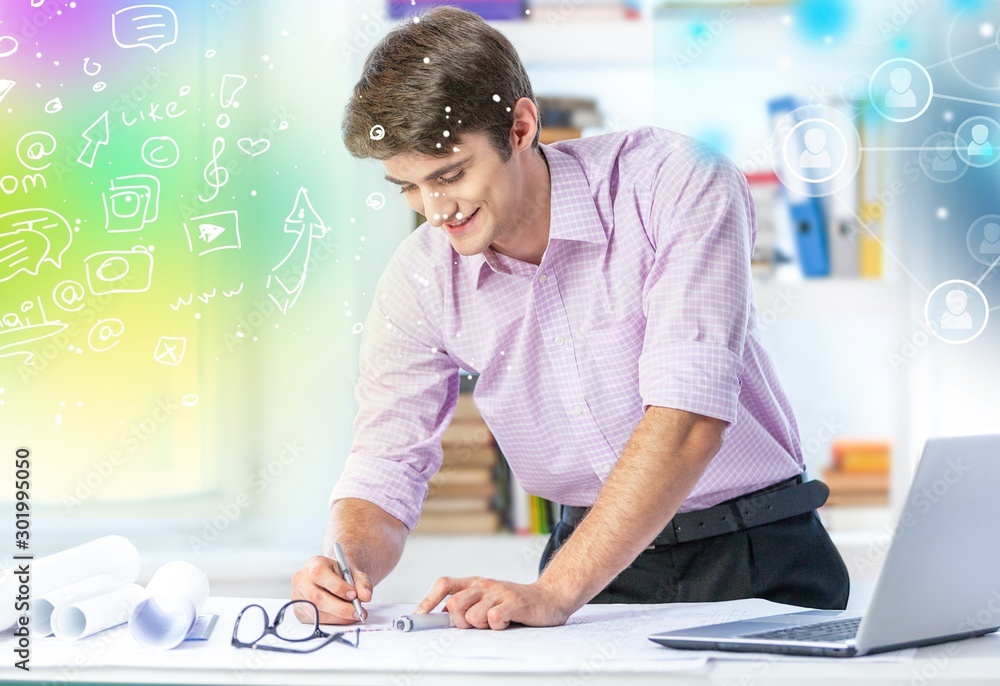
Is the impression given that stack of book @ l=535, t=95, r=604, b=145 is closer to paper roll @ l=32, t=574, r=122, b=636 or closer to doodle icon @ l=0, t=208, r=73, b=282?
doodle icon @ l=0, t=208, r=73, b=282

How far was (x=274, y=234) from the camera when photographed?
1758 mm

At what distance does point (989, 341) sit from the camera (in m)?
2.01

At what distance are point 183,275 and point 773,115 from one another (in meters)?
1.14

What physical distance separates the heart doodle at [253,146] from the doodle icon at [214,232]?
0.11m

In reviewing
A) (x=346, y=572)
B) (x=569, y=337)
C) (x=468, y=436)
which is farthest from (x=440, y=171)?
(x=468, y=436)

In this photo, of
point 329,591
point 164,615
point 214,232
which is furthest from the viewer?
point 214,232

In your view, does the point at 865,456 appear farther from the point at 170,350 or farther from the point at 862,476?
the point at 170,350

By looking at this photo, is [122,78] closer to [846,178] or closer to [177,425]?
[177,425]

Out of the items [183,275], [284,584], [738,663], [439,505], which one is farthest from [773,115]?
[738,663]

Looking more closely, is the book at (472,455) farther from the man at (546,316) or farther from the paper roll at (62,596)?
the paper roll at (62,596)

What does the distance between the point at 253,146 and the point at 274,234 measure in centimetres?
15

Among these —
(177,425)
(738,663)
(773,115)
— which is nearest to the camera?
(738,663)

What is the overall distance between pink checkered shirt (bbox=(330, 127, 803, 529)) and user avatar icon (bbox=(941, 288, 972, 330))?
819 millimetres

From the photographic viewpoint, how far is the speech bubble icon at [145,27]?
5.37 ft
